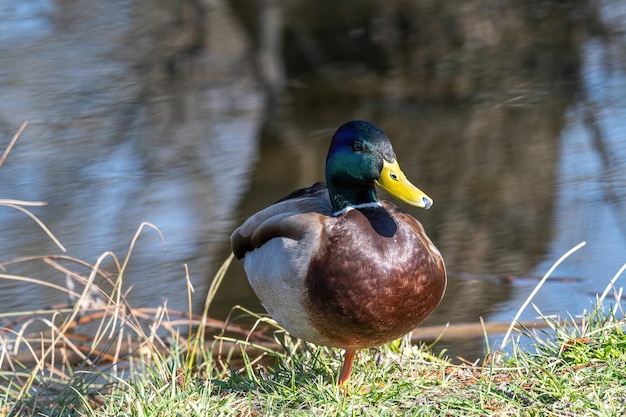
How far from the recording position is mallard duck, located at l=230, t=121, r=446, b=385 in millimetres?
2996

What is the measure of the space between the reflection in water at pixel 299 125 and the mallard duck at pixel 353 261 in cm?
192

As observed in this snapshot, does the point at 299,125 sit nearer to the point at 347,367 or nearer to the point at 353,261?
the point at 347,367

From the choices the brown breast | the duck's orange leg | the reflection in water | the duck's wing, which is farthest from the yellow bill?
the reflection in water

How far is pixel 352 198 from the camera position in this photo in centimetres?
322

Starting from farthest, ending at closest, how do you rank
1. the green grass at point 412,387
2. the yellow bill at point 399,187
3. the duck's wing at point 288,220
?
the duck's wing at point 288,220, the yellow bill at point 399,187, the green grass at point 412,387

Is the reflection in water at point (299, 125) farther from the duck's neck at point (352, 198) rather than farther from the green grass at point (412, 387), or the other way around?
the duck's neck at point (352, 198)

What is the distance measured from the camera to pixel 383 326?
A: 302cm

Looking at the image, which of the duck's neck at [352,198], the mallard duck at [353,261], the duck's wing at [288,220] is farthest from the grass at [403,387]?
the duck's neck at [352,198]

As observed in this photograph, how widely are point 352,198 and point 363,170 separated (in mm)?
125

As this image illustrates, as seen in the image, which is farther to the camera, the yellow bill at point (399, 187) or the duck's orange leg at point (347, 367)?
the duck's orange leg at point (347, 367)

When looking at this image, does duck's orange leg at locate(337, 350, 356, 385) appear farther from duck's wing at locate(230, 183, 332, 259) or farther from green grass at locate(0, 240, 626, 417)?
duck's wing at locate(230, 183, 332, 259)

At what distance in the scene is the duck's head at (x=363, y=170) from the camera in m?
3.11

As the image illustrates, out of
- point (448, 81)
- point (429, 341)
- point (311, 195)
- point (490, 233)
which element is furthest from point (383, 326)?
point (448, 81)

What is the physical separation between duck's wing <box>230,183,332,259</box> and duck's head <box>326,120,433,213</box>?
113 mm
